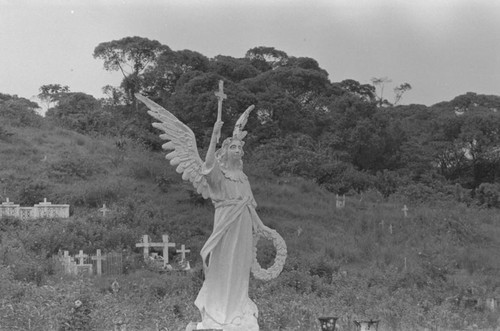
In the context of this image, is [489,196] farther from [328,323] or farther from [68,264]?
[328,323]

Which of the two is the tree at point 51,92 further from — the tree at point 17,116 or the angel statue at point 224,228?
the angel statue at point 224,228

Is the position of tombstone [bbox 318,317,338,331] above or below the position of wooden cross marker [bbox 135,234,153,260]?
below

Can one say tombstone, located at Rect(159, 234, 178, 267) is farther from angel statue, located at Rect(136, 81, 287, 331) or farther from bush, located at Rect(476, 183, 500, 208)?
bush, located at Rect(476, 183, 500, 208)

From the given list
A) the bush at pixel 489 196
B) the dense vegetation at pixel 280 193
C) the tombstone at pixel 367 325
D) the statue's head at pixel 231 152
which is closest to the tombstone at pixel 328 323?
the tombstone at pixel 367 325

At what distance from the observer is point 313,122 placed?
30000 millimetres

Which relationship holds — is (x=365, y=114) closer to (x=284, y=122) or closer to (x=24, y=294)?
(x=284, y=122)

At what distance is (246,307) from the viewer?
26.3 feet

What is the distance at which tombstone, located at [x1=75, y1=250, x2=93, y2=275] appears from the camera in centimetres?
1491

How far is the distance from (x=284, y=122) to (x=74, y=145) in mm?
8177

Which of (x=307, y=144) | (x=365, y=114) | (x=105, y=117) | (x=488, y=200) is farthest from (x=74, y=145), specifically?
(x=488, y=200)

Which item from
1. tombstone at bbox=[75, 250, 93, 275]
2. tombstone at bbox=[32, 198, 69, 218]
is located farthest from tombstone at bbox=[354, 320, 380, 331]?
tombstone at bbox=[32, 198, 69, 218]

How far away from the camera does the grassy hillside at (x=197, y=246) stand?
10.4m

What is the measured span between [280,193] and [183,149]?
50.6ft

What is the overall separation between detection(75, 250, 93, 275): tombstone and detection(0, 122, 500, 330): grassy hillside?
589 mm
